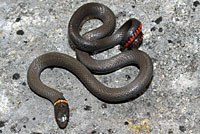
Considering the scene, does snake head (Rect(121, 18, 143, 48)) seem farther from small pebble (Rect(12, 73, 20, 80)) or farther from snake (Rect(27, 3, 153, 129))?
Answer: small pebble (Rect(12, 73, 20, 80))

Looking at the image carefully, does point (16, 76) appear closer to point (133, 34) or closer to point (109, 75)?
point (109, 75)

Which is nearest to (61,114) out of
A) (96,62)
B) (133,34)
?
(96,62)

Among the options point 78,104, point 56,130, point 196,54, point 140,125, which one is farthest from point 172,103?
point 56,130

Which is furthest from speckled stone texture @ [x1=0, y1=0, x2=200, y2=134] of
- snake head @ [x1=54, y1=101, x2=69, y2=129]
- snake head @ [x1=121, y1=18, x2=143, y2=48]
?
snake head @ [x1=121, y1=18, x2=143, y2=48]

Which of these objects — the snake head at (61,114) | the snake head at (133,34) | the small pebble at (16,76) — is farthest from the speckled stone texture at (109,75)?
the snake head at (133,34)

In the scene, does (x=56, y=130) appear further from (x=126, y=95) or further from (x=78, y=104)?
(x=126, y=95)
